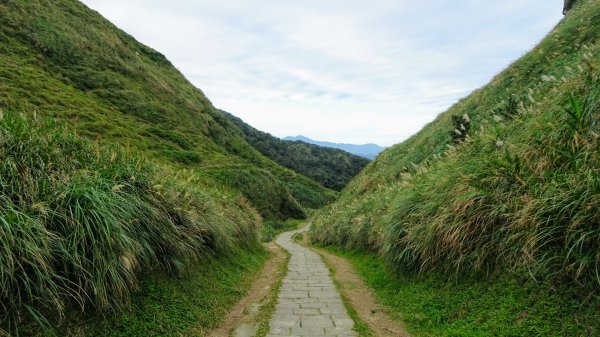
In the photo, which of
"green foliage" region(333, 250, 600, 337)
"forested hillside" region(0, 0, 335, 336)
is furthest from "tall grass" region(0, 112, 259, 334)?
"green foliage" region(333, 250, 600, 337)

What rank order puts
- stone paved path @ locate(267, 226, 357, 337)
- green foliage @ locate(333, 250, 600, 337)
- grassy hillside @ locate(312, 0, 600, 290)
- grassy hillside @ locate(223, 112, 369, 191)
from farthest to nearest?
grassy hillside @ locate(223, 112, 369, 191)
stone paved path @ locate(267, 226, 357, 337)
grassy hillside @ locate(312, 0, 600, 290)
green foliage @ locate(333, 250, 600, 337)

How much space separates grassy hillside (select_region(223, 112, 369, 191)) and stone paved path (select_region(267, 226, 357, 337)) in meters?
105

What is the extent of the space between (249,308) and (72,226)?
3799 mm

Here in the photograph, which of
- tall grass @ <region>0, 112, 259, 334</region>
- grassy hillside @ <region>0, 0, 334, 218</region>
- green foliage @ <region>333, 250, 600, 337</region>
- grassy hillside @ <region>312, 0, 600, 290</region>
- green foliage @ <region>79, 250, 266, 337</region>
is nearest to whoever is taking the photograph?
tall grass @ <region>0, 112, 259, 334</region>

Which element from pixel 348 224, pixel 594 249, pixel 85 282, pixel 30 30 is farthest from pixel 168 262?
pixel 30 30

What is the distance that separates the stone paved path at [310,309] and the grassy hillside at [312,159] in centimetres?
10518

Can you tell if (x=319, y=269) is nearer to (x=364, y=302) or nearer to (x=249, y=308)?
(x=364, y=302)

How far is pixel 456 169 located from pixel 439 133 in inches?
638

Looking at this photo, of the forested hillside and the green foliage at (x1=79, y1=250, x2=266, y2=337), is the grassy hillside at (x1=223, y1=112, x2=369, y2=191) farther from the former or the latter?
the green foliage at (x1=79, y1=250, x2=266, y2=337)

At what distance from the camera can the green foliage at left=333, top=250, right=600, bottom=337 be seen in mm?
4240

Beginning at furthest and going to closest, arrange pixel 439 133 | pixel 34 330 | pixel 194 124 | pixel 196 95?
pixel 196 95 < pixel 194 124 < pixel 439 133 < pixel 34 330

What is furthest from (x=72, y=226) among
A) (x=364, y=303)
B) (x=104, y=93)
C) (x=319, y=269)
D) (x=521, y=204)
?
(x=104, y=93)

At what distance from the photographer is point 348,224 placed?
16.2 metres

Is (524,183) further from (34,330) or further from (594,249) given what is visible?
(34,330)
